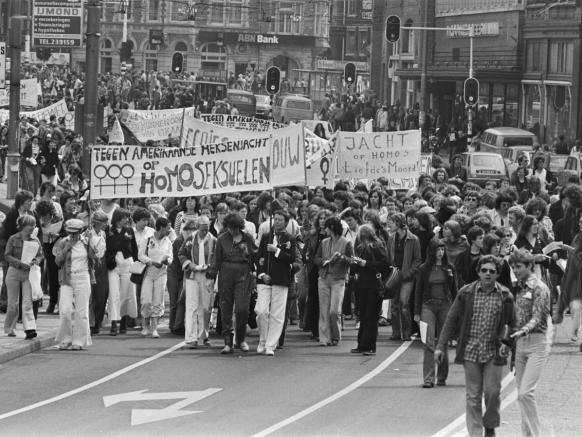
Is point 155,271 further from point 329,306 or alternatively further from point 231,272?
point 329,306

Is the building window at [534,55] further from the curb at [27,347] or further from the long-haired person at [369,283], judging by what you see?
the curb at [27,347]

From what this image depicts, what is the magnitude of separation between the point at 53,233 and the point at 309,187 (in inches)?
294

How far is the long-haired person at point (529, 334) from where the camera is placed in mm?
13422

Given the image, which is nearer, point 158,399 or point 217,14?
point 158,399

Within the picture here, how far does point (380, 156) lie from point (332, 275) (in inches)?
385

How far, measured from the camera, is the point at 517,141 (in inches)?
2114

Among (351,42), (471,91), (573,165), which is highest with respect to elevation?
Answer: (351,42)

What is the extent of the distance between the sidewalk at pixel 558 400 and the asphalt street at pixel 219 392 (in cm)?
58

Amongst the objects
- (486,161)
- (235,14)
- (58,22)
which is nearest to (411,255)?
(58,22)

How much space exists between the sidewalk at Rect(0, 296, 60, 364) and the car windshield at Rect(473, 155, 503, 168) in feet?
77.8

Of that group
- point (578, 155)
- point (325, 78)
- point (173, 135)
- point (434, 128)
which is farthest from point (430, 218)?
point (325, 78)

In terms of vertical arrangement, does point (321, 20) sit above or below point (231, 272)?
above

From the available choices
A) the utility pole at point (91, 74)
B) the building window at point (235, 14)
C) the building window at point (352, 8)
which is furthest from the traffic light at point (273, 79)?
the building window at point (235, 14)

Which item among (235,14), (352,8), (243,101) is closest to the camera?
(243,101)
